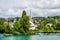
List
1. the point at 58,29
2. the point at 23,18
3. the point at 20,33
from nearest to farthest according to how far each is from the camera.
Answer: the point at 20,33 → the point at 23,18 → the point at 58,29

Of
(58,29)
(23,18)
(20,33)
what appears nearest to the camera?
(20,33)

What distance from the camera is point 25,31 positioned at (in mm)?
79062

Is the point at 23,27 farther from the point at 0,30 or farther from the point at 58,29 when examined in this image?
the point at 58,29

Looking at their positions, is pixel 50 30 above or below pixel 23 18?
below

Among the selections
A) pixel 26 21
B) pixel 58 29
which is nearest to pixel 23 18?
pixel 26 21

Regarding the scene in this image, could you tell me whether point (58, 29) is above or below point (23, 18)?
below

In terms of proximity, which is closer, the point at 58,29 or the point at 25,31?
the point at 25,31

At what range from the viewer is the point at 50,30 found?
8475 cm

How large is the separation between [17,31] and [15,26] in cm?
237

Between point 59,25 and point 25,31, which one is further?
point 59,25

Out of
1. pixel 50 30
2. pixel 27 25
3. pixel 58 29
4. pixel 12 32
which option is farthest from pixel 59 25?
pixel 12 32

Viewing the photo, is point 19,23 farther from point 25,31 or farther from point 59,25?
point 59,25

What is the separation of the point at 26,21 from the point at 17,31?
5684 mm

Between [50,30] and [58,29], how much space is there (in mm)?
8984
